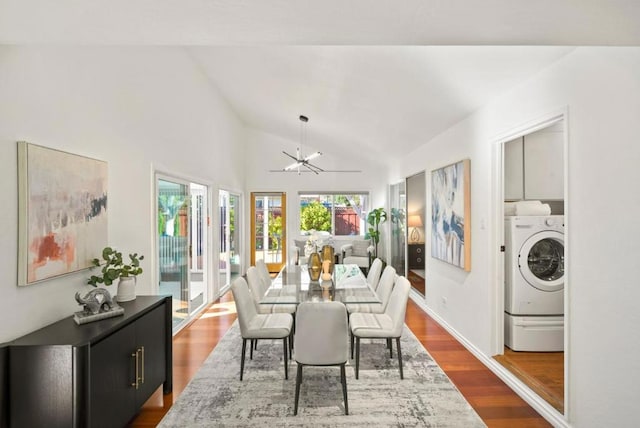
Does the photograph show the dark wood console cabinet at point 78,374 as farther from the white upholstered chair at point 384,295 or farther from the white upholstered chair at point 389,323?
the white upholstered chair at point 384,295

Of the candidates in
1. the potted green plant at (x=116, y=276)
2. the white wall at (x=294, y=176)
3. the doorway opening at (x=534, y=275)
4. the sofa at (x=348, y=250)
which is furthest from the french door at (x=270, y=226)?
the potted green plant at (x=116, y=276)

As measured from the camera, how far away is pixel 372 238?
8.00 metres

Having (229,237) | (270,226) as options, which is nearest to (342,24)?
(229,237)

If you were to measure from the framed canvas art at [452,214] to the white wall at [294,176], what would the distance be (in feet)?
11.8

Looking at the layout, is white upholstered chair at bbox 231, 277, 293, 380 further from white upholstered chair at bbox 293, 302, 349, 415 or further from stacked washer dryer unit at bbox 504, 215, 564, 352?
stacked washer dryer unit at bbox 504, 215, 564, 352

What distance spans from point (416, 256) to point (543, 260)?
104 inches

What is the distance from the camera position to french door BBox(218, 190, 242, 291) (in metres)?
6.32

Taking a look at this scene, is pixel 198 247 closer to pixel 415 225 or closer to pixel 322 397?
pixel 322 397

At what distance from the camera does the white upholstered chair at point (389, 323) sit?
2893mm

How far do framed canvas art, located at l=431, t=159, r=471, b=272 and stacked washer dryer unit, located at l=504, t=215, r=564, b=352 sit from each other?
39 cm

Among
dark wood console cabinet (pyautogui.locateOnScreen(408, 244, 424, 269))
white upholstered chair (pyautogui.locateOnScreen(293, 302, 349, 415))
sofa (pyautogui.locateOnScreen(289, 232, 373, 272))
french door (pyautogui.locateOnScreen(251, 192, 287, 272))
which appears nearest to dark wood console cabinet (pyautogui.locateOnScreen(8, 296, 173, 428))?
white upholstered chair (pyautogui.locateOnScreen(293, 302, 349, 415))

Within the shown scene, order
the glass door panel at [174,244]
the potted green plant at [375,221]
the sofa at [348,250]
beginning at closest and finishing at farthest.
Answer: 1. the glass door panel at [174,244]
2. the sofa at [348,250]
3. the potted green plant at [375,221]

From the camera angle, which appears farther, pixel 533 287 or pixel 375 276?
pixel 375 276

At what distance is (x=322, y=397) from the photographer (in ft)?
8.64
